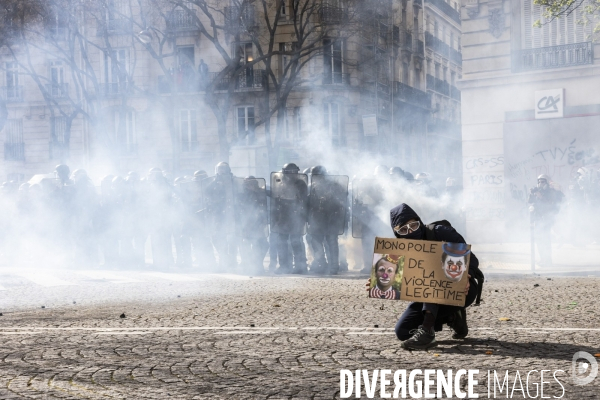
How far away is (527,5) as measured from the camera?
2277 centimetres

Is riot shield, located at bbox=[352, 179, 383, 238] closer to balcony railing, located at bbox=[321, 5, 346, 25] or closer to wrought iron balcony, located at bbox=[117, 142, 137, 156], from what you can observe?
balcony railing, located at bbox=[321, 5, 346, 25]

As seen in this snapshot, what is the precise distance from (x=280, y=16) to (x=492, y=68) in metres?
6.51

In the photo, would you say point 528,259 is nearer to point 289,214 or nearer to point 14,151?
point 289,214

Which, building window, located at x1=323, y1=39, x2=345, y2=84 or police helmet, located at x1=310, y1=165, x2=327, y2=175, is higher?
building window, located at x1=323, y1=39, x2=345, y2=84

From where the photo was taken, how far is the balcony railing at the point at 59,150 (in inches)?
1374

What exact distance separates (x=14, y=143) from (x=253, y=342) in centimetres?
2694

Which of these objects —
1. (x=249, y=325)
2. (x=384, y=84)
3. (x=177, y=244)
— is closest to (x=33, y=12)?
(x=177, y=244)

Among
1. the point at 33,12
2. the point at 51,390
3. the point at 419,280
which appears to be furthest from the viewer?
the point at 33,12

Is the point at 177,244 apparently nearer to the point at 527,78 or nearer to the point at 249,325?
the point at 249,325

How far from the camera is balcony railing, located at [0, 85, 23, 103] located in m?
23.0

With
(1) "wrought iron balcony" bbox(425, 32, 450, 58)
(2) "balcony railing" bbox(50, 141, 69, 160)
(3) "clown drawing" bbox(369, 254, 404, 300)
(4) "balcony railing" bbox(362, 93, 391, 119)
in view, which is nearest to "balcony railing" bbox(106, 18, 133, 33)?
(2) "balcony railing" bbox(50, 141, 69, 160)

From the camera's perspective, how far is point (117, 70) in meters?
24.1

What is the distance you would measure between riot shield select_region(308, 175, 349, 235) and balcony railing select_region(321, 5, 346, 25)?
9.64 metres

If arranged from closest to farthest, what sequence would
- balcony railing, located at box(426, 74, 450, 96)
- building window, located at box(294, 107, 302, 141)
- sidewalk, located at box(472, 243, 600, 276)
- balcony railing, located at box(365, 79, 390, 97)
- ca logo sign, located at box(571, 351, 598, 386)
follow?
ca logo sign, located at box(571, 351, 598, 386), sidewalk, located at box(472, 243, 600, 276), building window, located at box(294, 107, 302, 141), balcony railing, located at box(365, 79, 390, 97), balcony railing, located at box(426, 74, 450, 96)
